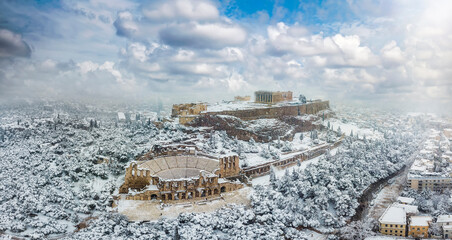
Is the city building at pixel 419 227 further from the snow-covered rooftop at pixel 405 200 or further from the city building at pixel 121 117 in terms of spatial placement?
the city building at pixel 121 117

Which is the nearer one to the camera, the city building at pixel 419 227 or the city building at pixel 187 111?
the city building at pixel 419 227

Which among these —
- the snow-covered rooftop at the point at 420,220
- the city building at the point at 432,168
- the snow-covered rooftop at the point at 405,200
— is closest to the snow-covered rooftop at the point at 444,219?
the snow-covered rooftop at the point at 420,220

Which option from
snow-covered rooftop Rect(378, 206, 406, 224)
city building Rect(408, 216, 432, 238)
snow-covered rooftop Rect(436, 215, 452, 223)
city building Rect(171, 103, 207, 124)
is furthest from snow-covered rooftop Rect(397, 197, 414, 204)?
city building Rect(171, 103, 207, 124)

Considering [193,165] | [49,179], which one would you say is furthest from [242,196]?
[49,179]

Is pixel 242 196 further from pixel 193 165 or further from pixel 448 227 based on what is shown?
pixel 448 227

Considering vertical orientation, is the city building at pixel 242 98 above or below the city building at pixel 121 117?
above
